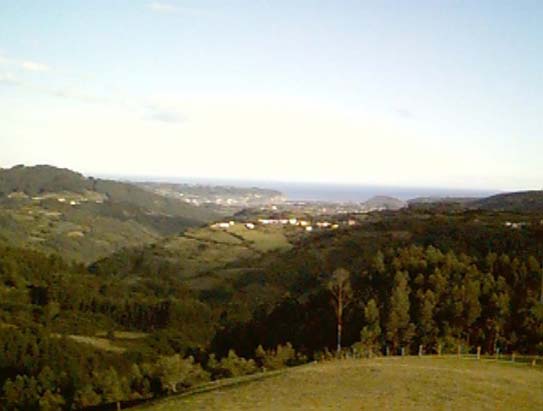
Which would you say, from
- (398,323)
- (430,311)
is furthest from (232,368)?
(430,311)

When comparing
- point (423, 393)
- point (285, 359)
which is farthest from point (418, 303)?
point (423, 393)

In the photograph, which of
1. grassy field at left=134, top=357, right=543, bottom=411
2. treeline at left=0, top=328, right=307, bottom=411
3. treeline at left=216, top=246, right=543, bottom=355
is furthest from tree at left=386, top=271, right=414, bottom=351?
grassy field at left=134, top=357, right=543, bottom=411

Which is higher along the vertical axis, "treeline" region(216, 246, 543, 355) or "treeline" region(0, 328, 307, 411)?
"treeline" region(216, 246, 543, 355)

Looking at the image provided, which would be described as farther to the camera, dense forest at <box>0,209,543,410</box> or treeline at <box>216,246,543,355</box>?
treeline at <box>216,246,543,355</box>

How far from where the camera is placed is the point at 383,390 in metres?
34.1

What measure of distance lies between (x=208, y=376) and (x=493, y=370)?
2501 centimetres

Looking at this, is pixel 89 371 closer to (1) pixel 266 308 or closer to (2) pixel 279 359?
(1) pixel 266 308

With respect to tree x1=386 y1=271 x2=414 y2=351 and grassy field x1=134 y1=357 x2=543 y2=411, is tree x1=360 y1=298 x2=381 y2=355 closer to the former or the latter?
tree x1=386 y1=271 x2=414 y2=351

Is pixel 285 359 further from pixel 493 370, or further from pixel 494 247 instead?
pixel 494 247

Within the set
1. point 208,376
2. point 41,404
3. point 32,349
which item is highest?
point 208,376

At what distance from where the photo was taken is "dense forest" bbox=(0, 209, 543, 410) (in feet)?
209

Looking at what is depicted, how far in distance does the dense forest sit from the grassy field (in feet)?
56.3

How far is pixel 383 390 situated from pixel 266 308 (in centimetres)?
7669

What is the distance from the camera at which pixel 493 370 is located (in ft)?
139
